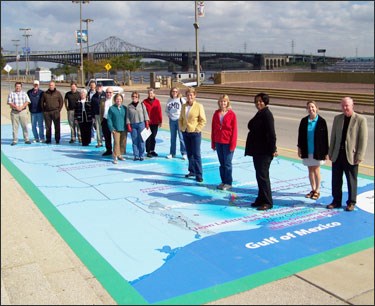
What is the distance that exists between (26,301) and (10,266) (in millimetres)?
957

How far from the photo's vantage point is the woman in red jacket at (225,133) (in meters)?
6.71

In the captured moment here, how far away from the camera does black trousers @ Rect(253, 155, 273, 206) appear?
5.84m

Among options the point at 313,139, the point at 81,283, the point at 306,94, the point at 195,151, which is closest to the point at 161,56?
A: the point at 195,151

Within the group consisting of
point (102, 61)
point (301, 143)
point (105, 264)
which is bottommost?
point (105, 264)

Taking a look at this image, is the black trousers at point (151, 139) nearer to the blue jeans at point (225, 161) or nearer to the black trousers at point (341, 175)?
the blue jeans at point (225, 161)

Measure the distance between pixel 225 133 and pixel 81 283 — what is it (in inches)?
140

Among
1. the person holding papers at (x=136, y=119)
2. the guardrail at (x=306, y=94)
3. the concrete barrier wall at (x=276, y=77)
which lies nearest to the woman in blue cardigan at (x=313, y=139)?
the person holding papers at (x=136, y=119)

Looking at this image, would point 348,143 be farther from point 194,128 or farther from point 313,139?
point 194,128

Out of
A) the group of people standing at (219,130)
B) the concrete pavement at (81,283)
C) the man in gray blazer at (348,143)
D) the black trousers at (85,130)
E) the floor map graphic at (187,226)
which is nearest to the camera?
the concrete pavement at (81,283)

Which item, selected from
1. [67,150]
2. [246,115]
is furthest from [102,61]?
[67,150]

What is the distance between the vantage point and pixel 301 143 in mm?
6066

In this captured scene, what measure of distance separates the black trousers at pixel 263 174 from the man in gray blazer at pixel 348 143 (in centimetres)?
82

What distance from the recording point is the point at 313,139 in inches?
232

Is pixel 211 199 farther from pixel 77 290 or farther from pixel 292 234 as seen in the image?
pixel 77 290
